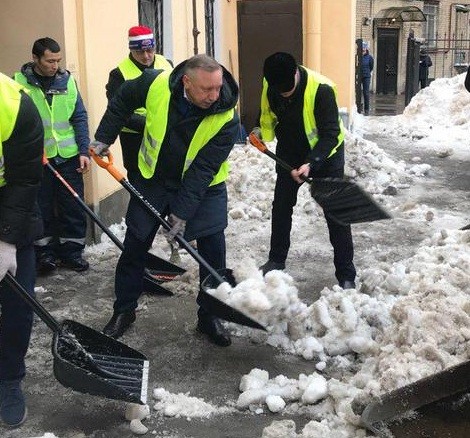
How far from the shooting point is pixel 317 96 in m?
5.14

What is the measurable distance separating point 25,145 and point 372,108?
21139mm

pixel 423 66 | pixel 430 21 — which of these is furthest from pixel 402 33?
pixel 423 66

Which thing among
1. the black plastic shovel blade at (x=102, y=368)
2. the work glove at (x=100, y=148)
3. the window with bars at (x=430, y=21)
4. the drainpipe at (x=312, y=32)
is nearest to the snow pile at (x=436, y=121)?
the drainpipe at (x=312, y=32)

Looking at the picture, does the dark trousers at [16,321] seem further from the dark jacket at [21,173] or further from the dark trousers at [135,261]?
the dark trousers at [135,261]

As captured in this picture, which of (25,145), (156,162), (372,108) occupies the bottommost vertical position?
(372,108)

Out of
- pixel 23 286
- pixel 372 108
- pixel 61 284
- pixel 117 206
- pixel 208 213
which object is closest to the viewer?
pixel 23 286

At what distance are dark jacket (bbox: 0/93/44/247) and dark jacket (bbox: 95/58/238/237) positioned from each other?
3.53ft

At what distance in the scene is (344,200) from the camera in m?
5.25

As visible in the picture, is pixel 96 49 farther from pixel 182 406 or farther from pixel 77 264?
pixel 182 406

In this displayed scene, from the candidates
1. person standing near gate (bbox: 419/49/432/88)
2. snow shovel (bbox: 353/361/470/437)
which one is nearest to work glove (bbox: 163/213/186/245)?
snow shovel (bbox: 353/361/470/437)

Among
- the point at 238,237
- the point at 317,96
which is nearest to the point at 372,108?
the point at 238,237

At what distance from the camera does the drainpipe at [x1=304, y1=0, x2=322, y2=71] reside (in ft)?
41.3

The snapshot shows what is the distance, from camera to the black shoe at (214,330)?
4.62 meters

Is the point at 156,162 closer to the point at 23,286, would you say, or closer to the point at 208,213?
the point at 208,213
